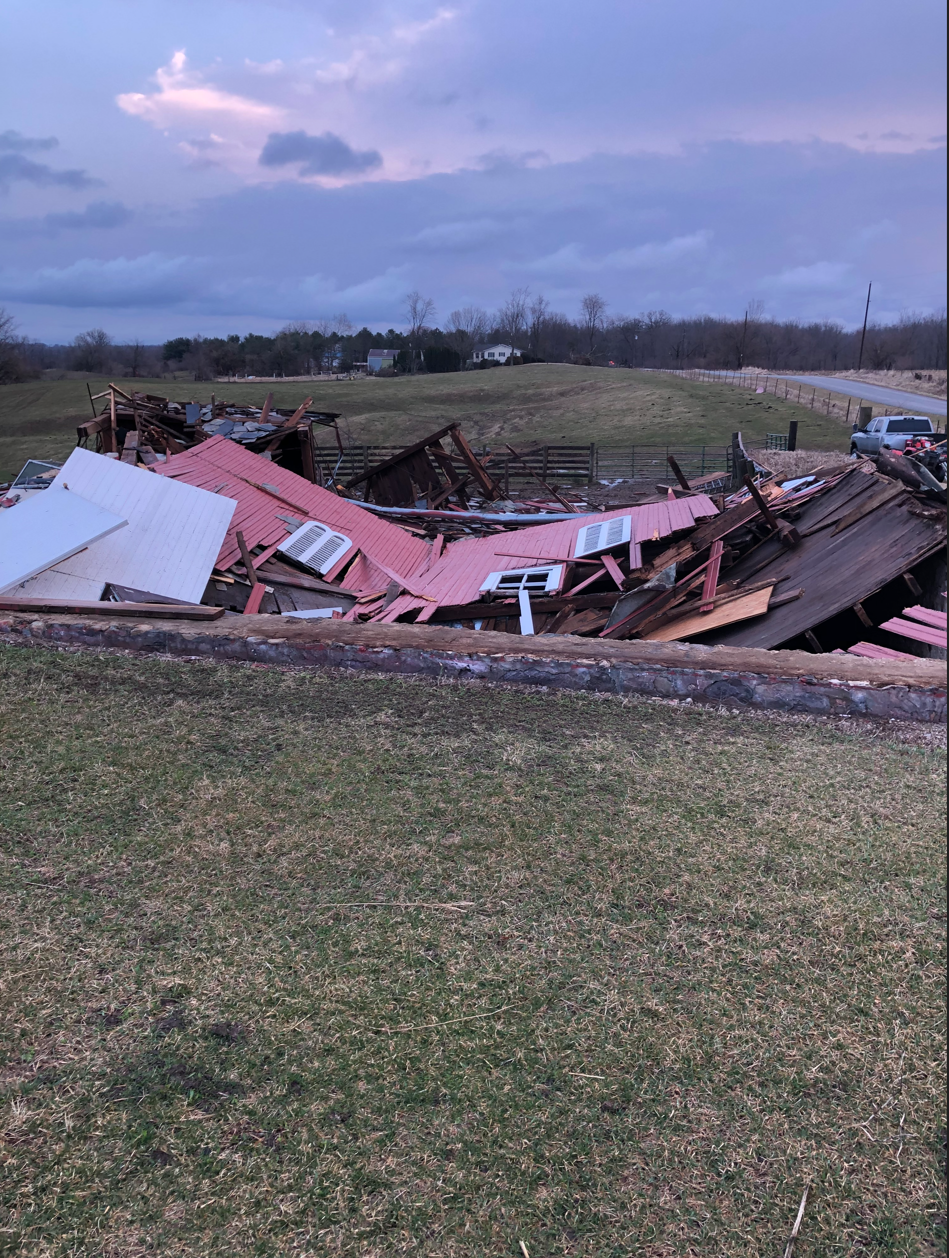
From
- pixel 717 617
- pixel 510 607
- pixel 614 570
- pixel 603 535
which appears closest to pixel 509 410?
pixel 603 535

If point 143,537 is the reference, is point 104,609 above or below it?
below

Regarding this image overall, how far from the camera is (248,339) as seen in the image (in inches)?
3127

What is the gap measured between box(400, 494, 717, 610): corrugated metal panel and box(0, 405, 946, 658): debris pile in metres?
0.04

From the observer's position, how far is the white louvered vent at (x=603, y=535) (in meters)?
9.67

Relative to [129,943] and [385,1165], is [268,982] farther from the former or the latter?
[385,1165]

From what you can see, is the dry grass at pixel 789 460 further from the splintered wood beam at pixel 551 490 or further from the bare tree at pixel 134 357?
the bare tree at pixel 134 357

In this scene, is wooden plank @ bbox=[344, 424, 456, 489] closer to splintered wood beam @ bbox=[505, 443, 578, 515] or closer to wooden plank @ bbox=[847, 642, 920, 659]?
splintered wood beam @ bbox=[505, 443, 578, 515]

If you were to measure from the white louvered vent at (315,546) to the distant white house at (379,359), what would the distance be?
74.4m

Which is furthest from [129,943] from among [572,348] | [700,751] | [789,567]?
[572,348]

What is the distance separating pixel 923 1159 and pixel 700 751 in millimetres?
3143

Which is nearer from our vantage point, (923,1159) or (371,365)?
(923,1159)

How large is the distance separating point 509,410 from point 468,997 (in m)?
49.7

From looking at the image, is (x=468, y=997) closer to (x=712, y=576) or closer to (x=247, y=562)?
(x=712, y=576)

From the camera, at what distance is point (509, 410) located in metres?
50.6
